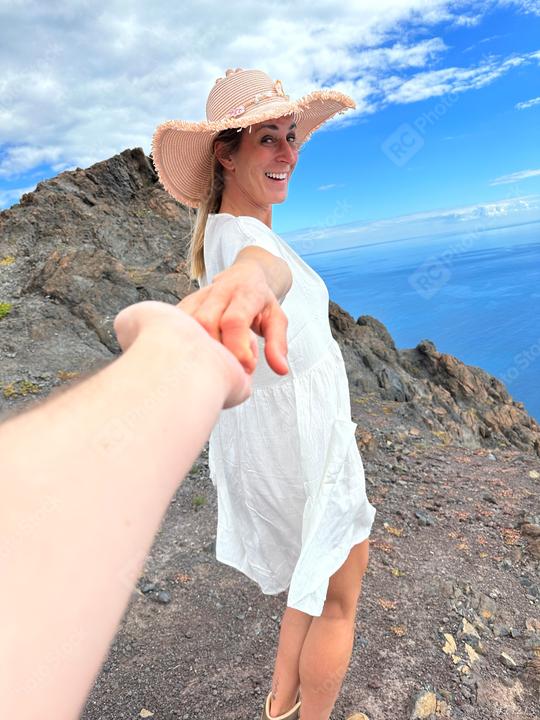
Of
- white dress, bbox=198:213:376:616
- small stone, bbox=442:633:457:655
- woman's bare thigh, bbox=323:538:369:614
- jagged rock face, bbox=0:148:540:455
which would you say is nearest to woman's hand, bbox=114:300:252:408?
white dress, bbox=198:213:376:616

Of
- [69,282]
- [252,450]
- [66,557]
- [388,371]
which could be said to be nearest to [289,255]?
[252,450]

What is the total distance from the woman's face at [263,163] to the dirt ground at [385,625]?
284 cm

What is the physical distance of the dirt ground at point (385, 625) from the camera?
2953 millimetres

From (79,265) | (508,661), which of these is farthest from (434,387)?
(508,661)

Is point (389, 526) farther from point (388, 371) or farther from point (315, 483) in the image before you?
point (388, 371)

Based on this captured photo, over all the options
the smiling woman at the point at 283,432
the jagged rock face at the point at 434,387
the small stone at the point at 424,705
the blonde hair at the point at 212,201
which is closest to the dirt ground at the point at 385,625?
the small stone at the point at 424,705

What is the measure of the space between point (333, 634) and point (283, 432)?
908 mm

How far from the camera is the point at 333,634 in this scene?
2.03 metres

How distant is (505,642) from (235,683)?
6.37 feet

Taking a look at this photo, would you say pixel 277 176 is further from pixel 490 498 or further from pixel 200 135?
pixel 490 498

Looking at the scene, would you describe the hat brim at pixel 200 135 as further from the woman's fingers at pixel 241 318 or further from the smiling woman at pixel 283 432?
the woman's fingers at pixel 241 318

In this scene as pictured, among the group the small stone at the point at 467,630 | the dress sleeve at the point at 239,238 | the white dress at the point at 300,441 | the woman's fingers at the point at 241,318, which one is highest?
the dress sleeve at the point at 239,238

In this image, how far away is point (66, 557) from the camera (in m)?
0.43

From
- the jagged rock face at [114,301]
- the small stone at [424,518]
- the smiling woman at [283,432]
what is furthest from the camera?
the jagged rock face at [114,301]
